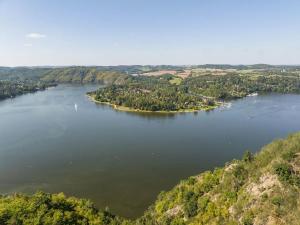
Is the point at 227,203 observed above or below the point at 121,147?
above

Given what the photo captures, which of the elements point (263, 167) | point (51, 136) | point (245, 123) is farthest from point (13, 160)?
point (245, 123)

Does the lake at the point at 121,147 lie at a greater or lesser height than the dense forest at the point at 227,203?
lesser

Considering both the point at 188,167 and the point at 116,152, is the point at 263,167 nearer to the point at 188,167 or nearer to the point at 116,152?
the point at 188,167

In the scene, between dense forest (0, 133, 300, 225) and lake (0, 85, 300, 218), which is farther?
lake (0, 85, 300, 218)

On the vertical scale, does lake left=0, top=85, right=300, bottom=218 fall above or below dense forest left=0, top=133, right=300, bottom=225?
below

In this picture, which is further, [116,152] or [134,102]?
[134,102]
